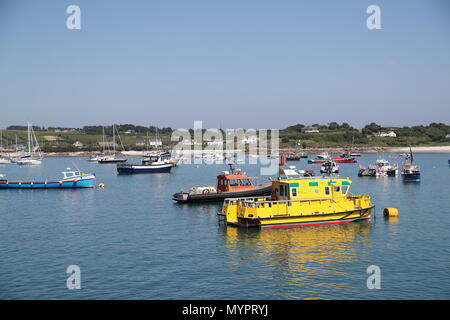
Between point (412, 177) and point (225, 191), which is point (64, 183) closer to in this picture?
point (225, 191)

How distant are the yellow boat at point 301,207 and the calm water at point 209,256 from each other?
0.88 meters

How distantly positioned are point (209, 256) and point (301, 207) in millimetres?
10399

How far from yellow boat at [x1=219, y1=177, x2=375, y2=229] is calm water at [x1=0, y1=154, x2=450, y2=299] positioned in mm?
882

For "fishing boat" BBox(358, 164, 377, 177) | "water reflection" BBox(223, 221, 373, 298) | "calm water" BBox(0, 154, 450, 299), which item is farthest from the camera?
"fishing boat" BBox(358, 164, 377, 177)

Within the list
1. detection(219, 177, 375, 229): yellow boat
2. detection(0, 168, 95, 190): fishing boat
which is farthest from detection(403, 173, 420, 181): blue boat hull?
detection(0, 168, 95, 190): fishing boat

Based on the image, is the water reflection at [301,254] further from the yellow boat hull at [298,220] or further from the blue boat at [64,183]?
the blue boat at [64,183]

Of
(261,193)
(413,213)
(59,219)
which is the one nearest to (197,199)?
(261,193)

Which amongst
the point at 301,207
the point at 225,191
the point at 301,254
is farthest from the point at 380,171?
the point at 301,254

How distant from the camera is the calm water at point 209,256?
82.9 feet

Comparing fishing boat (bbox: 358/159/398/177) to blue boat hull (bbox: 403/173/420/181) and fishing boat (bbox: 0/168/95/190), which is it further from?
fishing boat (bbox: 0/168/95/190)

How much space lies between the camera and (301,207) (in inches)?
1528

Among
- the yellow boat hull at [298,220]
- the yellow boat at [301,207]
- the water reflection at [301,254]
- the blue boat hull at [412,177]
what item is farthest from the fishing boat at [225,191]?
the blue boat hull at [412,177]

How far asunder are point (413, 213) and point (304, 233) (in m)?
17.4

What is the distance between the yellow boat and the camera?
126 ft
